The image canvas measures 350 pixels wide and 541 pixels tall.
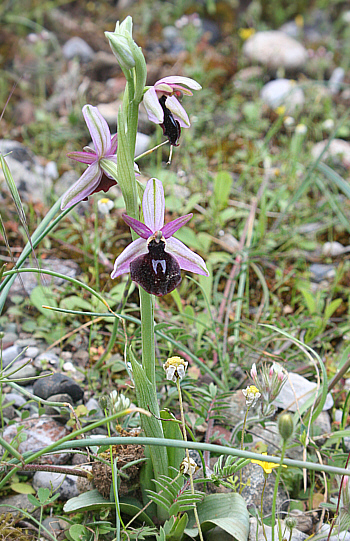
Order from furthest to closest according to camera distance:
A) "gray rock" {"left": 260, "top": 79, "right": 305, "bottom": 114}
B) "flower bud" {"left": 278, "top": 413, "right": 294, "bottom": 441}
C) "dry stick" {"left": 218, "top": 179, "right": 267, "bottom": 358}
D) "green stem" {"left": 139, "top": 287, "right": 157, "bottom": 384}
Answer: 1. "gray rock" {"left": 260, "top": 79, "right": 305, "bottom": 114}
2. "dry stick" {"left": 218, "top": 179, "right": 267, "bottom": 358}
3. "green stem" {"left": 139, "top": 287, "right": 157, "bottom": 384}
4. "flower bud" {"left": 278, "top": 413, "right": 294, "bottom": 441}

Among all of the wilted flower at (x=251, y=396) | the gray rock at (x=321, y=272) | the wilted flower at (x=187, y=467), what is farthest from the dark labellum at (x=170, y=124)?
the gray rock at (x=321, y=272)

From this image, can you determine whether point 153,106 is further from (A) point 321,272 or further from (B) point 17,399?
(A) point 321,272

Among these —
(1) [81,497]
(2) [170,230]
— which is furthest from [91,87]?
(1) [81,497]

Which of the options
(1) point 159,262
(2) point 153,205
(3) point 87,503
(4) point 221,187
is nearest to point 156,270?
(1) point 159,262

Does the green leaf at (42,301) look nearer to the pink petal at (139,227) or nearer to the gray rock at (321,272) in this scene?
the pink petal at (139,227)

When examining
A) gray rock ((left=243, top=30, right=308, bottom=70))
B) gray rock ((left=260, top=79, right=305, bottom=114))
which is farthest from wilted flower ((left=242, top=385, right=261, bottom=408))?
gray rock ((left=243, top=30, right=308, bottom=70))

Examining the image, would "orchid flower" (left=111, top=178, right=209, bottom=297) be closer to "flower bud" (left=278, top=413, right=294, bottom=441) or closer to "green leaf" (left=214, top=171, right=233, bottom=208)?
"flower bud" (left=278, top=413, right=294, bottom=441)

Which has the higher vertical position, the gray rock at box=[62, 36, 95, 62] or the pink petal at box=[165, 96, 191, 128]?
the gray rock at box=[62, 36, 95, 62]
